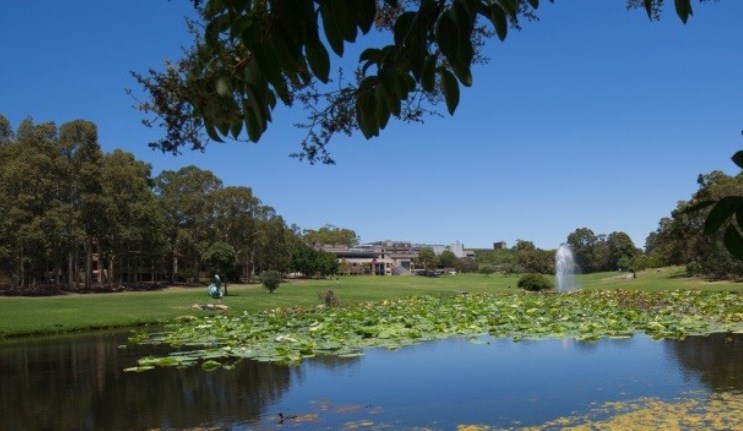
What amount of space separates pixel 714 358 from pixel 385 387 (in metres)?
7.20

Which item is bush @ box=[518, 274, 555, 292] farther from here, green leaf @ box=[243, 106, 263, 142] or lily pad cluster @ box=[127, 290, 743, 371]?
green leaf @ box=[243, 106, 263, 142]

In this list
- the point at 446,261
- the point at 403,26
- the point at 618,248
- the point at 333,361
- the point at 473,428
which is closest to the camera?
the point at 403,26

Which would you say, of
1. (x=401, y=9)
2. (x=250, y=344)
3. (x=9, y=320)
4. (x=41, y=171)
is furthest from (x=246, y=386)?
(x=41, y=171)

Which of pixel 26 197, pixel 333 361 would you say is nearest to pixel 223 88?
pixel 333 361

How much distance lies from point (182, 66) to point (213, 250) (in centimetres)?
4338

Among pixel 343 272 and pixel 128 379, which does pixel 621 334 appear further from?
pixel 343 272

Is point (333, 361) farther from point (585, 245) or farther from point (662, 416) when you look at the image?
point (585, 245)

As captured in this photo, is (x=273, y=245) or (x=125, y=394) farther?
(x=273, y=245)

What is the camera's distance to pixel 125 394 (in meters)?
11.8

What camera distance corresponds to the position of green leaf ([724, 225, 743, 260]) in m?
1.70

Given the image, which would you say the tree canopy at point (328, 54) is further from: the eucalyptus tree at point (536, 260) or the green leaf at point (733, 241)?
the eucalyptus tree at point (536, 260)

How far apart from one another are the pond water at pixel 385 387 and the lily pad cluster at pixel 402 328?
34.5 inches

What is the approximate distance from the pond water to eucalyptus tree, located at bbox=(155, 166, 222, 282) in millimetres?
49136

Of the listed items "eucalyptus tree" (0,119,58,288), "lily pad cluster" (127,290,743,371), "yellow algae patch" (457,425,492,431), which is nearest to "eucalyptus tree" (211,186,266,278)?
"eucalyptus tree" (0,119,58,288)
